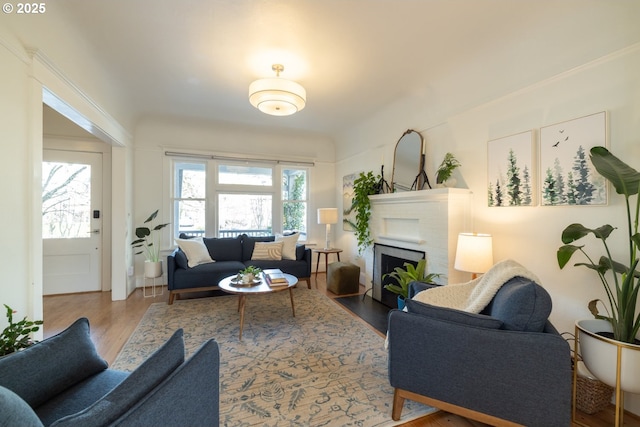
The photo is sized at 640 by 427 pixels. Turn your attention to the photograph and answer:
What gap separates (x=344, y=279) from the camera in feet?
13.5

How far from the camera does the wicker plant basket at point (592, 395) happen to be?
5.58 ft

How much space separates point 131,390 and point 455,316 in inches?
58.3

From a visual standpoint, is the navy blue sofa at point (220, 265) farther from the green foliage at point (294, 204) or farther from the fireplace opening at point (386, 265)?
the fireplace opening at point (386, 265)

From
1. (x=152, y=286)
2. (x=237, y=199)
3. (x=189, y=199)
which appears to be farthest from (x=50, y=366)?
(x=237, y=199)

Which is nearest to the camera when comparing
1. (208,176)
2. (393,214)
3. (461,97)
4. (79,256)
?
(461,97)

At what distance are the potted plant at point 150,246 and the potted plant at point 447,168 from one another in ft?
13.2

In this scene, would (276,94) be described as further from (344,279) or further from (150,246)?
(150,246)

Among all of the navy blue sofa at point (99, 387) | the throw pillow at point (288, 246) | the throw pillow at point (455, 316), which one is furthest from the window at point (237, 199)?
the throw pillow at point (455, 316)

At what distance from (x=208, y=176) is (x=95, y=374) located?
3887 millimetres

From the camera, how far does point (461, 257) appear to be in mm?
2527

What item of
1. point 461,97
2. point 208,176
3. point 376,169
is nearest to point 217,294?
point 208,176

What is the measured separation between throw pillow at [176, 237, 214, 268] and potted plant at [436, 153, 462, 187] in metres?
3.32

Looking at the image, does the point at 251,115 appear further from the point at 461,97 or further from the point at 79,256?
the point at 79,256

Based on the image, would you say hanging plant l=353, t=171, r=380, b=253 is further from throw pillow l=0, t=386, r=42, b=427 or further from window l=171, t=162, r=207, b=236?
throw pillow l=0, t=386, r=42, b=427
